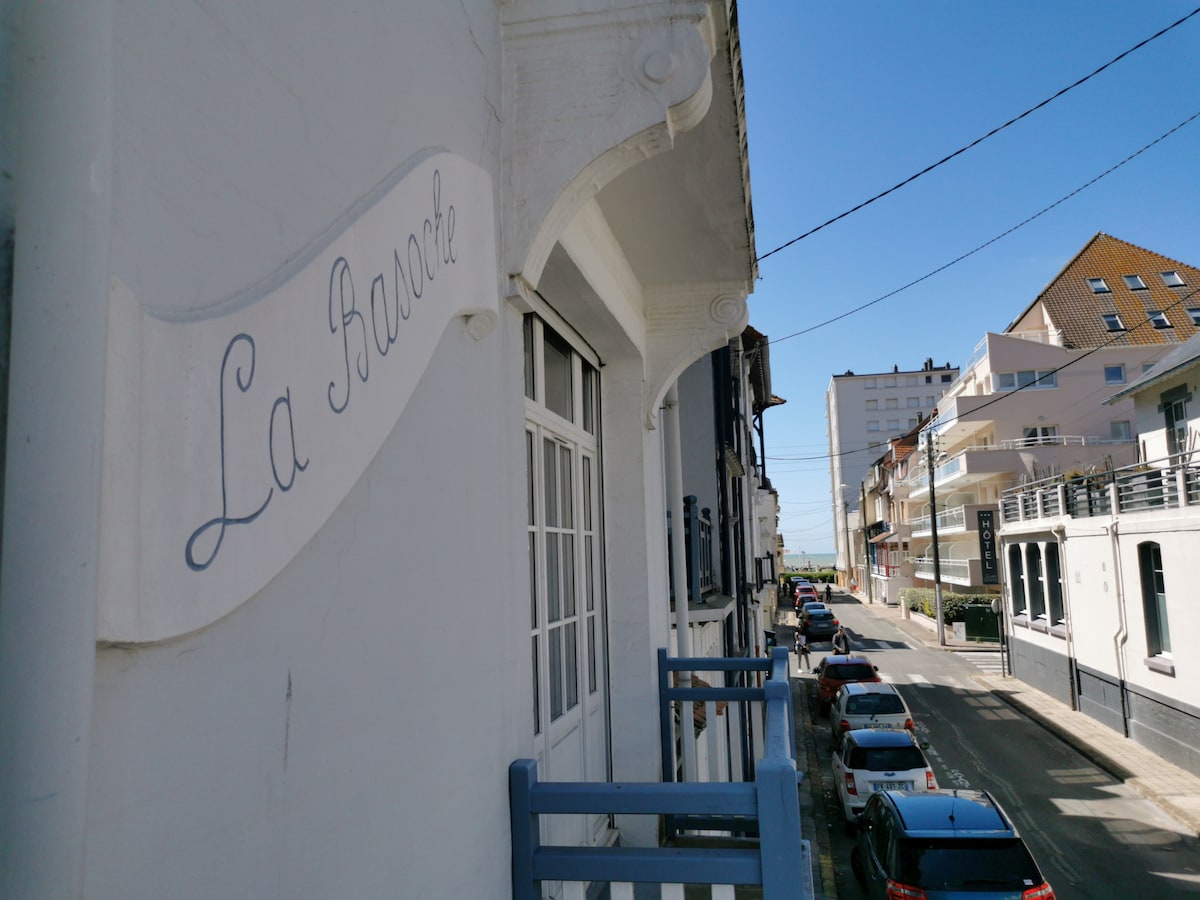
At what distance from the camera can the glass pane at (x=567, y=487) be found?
431 cm

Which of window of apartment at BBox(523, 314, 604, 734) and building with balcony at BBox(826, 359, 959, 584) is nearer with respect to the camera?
window of apartment at BBox(523, 314, 604, 734)

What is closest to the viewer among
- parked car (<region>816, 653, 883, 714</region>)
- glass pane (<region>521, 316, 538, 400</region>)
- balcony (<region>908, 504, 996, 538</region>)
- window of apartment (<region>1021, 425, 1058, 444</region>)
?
glass pane (<region>521, 316, 538, 400</region>)

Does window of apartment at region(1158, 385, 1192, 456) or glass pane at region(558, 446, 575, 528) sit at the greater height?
window of apartment at region(1158, 385, 1192, 456)

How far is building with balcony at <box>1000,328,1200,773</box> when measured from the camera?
1598 cm

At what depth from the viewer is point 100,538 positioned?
3.21 ft

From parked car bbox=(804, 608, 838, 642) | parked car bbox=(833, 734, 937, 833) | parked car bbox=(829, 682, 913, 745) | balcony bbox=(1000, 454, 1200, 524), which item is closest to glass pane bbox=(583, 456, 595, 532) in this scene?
parked car bbox=(833, 734, 937, 833)

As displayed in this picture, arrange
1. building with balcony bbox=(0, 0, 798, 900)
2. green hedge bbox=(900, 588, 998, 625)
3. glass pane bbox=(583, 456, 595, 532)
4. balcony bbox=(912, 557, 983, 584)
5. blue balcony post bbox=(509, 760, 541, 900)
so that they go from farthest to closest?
balcony bbox=(912, 557, 983, 584)
green hedge bbox=(900, 588, 998, 625)
glass pane bbox=(583, 456, 595, 532)
blue balcony post bbox=(509, 760, 541, 900)
building with balcony bbox=(0, 0, 798, 900)

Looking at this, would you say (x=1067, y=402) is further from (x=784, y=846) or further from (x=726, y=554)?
(x=784, y=846)

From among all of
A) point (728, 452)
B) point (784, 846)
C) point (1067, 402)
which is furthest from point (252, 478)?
point (1067, 402)

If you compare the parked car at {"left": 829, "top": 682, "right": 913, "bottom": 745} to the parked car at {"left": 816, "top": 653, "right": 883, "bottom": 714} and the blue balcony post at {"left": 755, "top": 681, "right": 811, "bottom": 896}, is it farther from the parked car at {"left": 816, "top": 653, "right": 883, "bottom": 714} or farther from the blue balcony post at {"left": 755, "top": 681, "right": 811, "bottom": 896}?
the blue balcony post at {"left": 755, "top": 681, "right": 811, "bottom": 896}

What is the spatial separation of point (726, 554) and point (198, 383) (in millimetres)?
11944

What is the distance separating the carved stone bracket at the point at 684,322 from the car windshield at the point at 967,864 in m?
6.60

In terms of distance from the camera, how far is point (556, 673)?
3984mm

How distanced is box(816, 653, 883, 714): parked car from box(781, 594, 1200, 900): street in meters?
0.70
